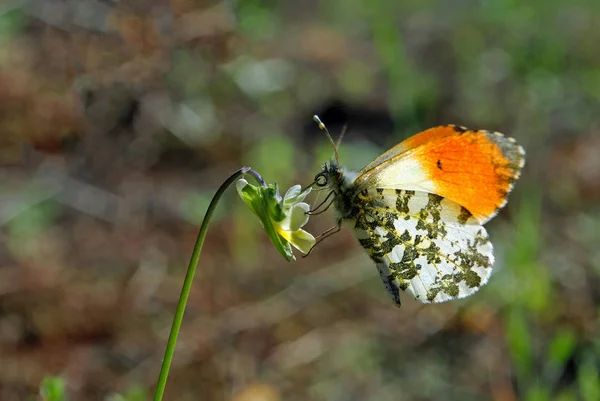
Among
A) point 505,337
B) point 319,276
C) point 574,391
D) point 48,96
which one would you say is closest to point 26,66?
point 48,96

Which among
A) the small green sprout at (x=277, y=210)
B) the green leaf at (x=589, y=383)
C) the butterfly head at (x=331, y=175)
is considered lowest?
the green leaf at (x=589, y=383)

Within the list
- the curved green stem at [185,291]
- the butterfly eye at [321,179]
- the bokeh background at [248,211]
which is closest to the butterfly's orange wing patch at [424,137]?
the butterfly eye at [321,179]

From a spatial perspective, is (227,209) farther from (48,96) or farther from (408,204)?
(408,204)

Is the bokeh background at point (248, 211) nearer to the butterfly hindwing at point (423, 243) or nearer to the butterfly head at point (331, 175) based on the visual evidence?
the butterfly hindwing at point (423, 243)

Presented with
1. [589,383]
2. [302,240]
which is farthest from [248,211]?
[302,240]

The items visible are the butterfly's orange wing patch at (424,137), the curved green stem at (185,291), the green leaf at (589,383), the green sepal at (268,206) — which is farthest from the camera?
the green leaf at (589,383)

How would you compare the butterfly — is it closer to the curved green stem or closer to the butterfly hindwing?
the butterfly hindwing

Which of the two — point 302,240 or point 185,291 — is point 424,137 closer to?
point 302,240
